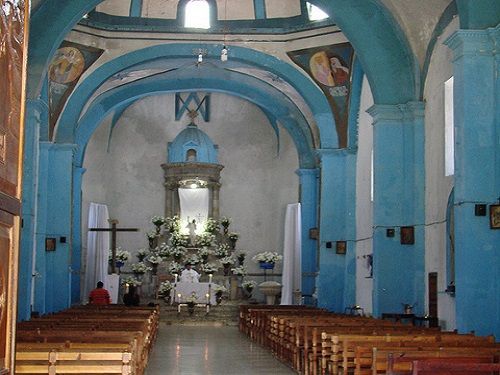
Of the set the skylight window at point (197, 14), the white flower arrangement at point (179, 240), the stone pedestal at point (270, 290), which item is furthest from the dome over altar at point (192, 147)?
the skylight window at point (197, 14)

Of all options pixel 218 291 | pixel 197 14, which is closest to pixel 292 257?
pixel 218 291

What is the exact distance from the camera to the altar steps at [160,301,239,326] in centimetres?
2664

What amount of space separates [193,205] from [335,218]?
8.92 metres

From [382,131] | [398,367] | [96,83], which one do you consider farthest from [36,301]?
[398,367]

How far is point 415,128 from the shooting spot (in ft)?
56.6

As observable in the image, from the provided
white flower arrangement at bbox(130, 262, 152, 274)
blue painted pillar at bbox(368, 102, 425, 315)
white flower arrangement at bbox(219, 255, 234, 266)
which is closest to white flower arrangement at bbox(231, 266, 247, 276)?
white flower arrangement at bbox(219, 255, 234, 266)

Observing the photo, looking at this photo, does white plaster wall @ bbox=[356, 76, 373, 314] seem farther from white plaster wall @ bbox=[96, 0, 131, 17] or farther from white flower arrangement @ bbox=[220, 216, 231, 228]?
white flower arrangement @ bbox=[220, 216, 231, 228]

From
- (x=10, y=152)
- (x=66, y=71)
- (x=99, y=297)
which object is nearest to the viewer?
(x=10, y=152)

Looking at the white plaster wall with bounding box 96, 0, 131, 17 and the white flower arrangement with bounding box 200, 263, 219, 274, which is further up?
the white plaster wall with bounding box 96, 0, 131, 17

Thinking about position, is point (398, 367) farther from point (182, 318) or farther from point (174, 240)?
point (174, 240)

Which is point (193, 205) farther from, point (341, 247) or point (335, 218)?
point (341, 247)

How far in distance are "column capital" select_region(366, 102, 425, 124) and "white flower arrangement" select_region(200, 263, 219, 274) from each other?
13.0 meters

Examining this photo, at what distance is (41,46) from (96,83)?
20.4 ft

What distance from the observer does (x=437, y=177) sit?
16.4 metres
